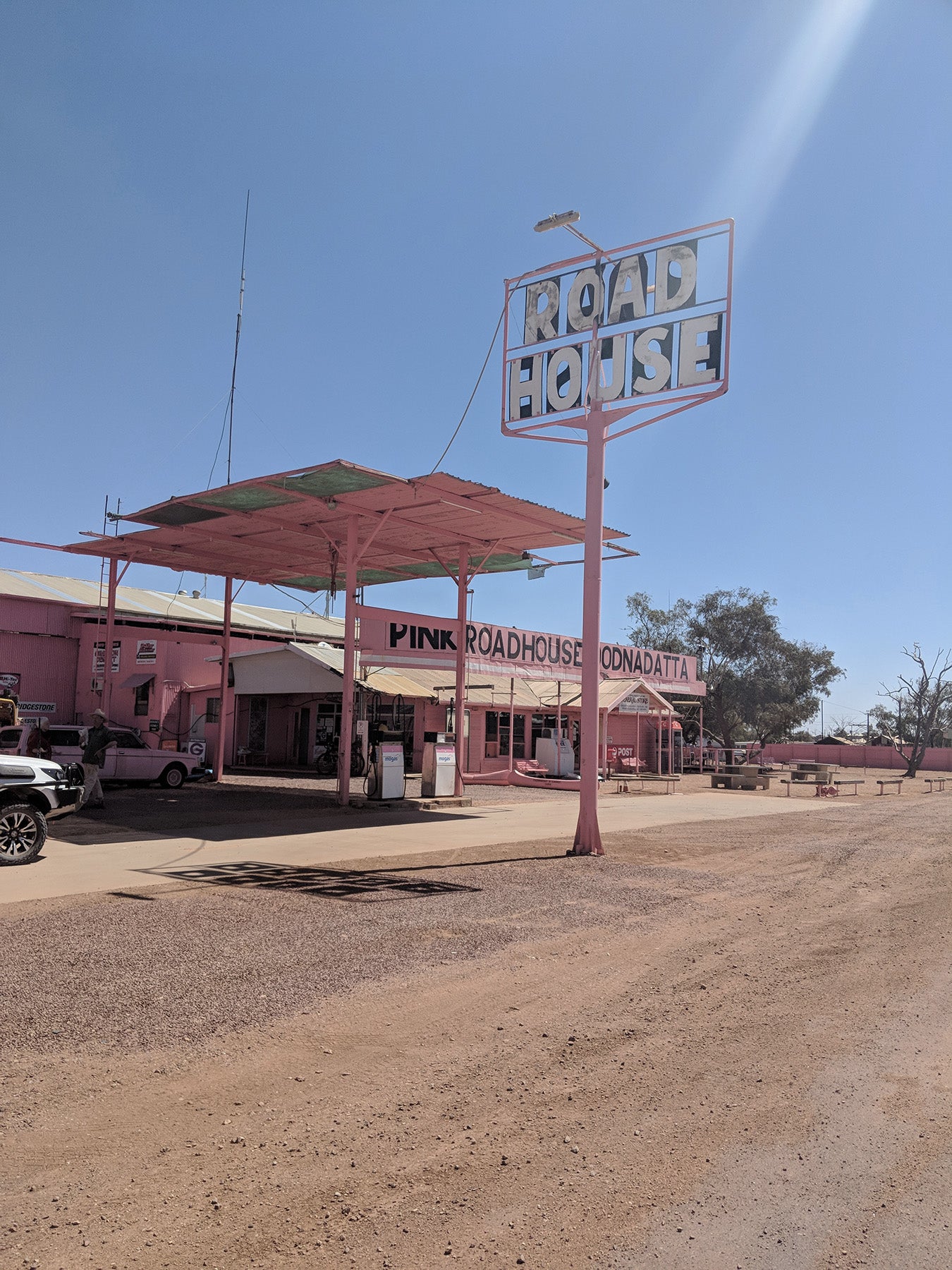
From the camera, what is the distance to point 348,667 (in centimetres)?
1967

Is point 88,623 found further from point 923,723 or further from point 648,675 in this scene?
point 923,723

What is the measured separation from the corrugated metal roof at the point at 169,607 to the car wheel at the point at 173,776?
8.30m

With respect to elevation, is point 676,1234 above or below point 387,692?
below

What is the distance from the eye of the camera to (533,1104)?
4.66m

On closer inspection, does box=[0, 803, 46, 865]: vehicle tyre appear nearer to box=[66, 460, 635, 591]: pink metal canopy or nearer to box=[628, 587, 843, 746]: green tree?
box=[66, 460, 635, 591]: pink metal canopy

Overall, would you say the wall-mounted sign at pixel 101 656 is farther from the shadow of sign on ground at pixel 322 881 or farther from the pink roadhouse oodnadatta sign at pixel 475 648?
the shadow of sign on ground at pixel 322 881

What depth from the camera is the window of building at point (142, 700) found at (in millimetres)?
34156

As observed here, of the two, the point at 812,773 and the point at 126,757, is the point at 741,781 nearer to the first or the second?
the point at 812,773

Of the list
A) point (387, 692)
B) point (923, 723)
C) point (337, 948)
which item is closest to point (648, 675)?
point (387, 692)

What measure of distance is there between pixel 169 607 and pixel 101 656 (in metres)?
5.68

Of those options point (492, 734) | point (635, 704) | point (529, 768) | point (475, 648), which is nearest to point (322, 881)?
point (475, 648)

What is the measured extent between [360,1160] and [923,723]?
5167 centimetres

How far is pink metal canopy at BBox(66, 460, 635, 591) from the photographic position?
1759cm

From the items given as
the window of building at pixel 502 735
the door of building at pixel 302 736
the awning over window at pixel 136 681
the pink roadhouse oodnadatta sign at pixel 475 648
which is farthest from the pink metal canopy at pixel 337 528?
the door of building at pixel 302 736
